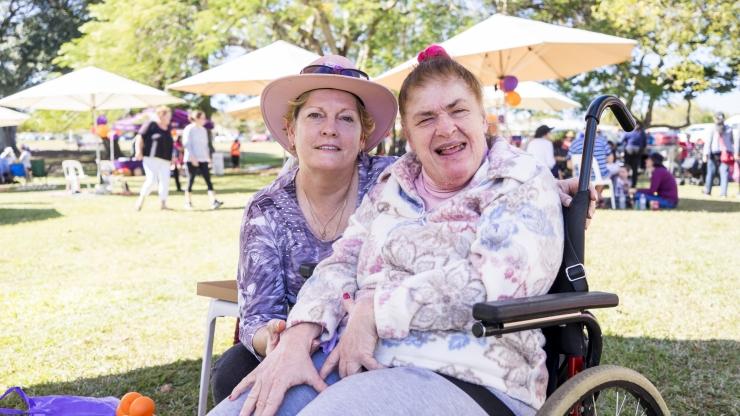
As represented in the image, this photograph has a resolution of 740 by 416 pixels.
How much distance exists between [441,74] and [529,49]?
8.91 m

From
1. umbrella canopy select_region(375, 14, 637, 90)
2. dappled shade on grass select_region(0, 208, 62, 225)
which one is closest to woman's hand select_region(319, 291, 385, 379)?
umbrella canopy select_region(375, 14, 637, 90)

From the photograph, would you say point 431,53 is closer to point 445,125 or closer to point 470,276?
point 445,125

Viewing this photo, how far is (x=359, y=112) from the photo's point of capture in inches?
102

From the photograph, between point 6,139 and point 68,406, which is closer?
point 68,406

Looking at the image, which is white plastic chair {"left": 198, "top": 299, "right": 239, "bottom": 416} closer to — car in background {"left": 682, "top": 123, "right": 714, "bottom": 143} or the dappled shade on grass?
the dappled shade on grass

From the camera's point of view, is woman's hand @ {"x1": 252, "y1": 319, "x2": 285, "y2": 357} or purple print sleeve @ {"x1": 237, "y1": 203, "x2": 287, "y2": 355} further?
purple print sleeve @ {"x1": 237, "y1": 203, "x2": 287, "y2": 355}

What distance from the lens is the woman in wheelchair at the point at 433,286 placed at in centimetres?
181

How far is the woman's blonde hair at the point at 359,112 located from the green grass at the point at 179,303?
1.85 metres

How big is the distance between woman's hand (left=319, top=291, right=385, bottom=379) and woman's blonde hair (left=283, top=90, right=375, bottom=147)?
85cm

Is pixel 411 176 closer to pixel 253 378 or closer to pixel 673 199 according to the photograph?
pixel 253 378

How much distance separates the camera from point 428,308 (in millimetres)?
1863

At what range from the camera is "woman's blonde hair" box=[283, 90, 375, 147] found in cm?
255

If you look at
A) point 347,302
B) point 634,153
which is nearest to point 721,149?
point 634,153

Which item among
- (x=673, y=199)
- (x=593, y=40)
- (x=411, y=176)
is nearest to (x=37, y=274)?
(x=411, y=176)
